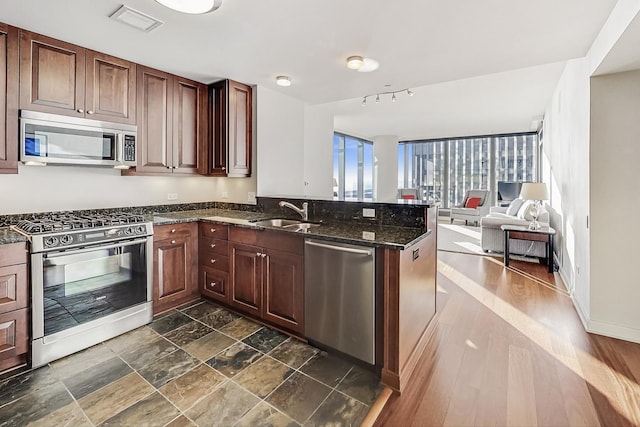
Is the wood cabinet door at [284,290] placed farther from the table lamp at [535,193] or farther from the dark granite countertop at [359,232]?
the table lamp at [535,193]

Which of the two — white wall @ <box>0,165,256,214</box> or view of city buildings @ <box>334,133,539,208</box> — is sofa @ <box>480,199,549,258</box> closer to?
view of city buildings @ <box>334,133,539,208</box>

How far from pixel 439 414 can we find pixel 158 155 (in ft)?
10.4

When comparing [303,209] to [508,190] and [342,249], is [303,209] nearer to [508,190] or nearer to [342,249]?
[342,249]

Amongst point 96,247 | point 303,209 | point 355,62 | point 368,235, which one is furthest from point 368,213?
point 96,247

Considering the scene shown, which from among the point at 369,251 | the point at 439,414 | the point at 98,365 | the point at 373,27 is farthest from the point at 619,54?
the point at 98,365

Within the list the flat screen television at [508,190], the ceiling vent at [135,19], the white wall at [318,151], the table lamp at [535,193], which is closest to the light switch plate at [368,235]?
the ceiling vent at [135,19]

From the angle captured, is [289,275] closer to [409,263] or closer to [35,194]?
[409,263]

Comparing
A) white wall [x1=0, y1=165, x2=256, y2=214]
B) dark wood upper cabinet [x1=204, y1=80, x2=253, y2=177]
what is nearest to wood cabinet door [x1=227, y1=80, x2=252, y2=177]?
dark wood upper cabinet [x1=204, y1=80, x2=253, y2=177]

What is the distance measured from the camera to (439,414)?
1.71 meters

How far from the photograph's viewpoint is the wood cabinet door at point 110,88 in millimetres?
2635

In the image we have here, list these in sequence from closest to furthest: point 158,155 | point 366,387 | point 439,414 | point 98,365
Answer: point 439,414 → point 366,387 → point 98,365 → point 158,155

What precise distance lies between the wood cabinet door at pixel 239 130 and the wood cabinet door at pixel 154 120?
592 mm

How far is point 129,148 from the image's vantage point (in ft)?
9.46

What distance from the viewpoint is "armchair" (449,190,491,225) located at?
27.8 feet
